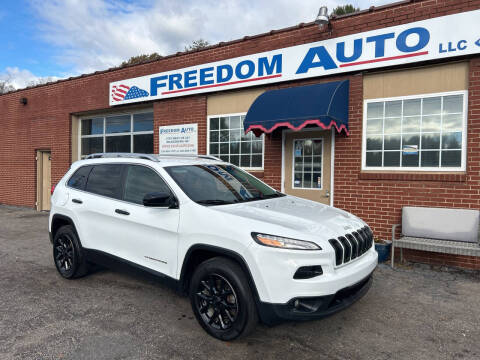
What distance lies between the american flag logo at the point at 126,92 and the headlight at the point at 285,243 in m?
8.11

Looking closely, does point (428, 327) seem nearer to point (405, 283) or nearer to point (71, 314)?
point (405, 283)

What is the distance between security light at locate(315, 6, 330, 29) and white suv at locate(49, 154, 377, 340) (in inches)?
145

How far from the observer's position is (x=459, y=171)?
19.3ft

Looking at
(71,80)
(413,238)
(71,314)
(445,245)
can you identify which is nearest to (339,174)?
(413,238)

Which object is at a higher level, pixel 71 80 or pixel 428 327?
pixel 71 80

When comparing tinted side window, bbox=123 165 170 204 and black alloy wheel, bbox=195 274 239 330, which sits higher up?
tinted side window, bbox=123 165 170 204

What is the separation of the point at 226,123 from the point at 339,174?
314 cm

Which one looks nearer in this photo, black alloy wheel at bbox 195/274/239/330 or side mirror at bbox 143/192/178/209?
black alloy wheel at bbox 195/274/239/330

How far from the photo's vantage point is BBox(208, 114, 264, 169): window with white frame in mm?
8156

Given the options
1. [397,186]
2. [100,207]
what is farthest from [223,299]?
[397,186]

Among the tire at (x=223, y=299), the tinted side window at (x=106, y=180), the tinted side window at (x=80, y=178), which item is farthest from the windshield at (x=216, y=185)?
the tinted side window at (x=80, y=178)

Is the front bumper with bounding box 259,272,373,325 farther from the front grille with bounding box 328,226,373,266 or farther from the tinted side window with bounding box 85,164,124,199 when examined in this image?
the tinted side window with bounding box 85,164,124,199

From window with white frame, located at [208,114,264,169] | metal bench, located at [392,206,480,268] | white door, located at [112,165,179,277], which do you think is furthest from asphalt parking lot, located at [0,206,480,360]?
window with white frame, located at [208,114,264,169]

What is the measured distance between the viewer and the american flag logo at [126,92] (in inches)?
398
